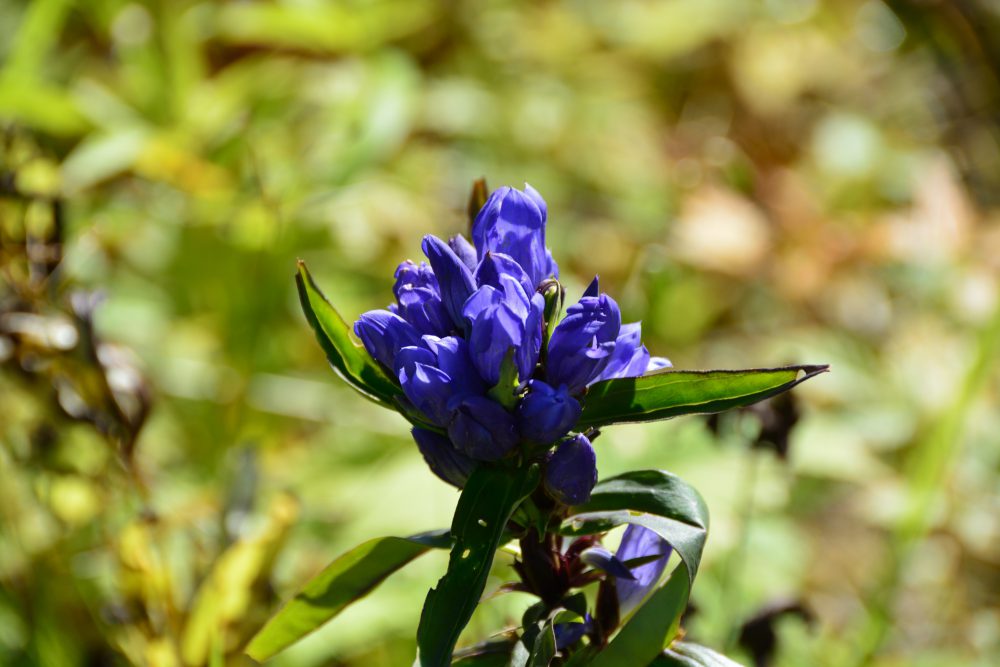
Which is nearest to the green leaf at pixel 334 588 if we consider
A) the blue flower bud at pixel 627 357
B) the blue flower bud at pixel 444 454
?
the blue flower bud at pixel 444 454

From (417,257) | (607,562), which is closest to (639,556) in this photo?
(607,562)

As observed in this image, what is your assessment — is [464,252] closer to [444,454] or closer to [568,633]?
[444,454]

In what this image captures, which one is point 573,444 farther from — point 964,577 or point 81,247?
point 964,577

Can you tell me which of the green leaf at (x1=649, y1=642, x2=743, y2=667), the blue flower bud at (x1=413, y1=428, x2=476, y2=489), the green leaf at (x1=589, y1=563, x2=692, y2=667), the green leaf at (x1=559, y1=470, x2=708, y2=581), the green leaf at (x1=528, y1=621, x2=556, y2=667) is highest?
the blue flower bud at (x1=413, y1=428, x2=476, y2=489)

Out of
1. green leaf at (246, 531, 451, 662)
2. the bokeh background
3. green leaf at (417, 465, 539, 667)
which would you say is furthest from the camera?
the bokeh background

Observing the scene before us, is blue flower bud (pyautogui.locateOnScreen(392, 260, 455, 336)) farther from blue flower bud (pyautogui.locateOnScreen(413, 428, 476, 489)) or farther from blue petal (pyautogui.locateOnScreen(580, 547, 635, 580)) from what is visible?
blue petal (pyautogui.locateOnScreen(580, 547, 635, 580))

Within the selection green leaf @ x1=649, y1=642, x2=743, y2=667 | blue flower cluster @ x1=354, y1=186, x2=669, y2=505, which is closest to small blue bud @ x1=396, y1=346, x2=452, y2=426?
blue flower cluster @ x1=354, y1=186, x2=669, y2=505

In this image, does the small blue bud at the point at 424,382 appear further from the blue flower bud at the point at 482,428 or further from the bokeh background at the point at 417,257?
the bokeh background at the point at 417,257
